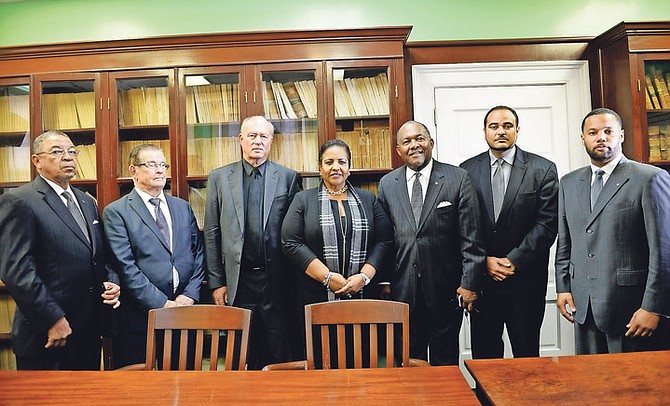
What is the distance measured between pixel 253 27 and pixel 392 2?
105 centimetres

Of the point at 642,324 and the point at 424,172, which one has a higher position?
the point at 424,172

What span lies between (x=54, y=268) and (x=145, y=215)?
20.6 inches

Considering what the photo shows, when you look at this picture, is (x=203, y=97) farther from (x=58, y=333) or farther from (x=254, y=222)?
(x=58, y=333)

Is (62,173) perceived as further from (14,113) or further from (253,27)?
(253,27)

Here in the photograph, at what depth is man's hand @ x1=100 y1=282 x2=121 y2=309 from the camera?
2.67m

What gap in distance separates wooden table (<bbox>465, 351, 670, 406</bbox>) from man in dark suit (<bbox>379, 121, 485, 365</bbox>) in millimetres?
1089

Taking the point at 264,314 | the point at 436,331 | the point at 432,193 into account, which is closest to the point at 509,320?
the point at 436,331

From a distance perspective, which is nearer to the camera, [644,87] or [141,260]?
[141,260]

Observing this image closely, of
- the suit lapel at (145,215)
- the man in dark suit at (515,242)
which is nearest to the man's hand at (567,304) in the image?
the man in dark suit at (515,242)

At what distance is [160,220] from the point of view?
9.35ft

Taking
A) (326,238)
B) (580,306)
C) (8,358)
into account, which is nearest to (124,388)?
(326,238)

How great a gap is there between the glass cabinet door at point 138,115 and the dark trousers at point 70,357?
1.10 metres

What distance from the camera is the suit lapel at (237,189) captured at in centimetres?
293

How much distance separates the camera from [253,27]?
3729mm
